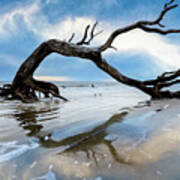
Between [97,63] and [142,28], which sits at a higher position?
[142,28]

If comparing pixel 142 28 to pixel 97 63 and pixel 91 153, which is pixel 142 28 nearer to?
pixel 97 63

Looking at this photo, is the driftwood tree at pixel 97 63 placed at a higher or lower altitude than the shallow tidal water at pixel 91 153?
higher

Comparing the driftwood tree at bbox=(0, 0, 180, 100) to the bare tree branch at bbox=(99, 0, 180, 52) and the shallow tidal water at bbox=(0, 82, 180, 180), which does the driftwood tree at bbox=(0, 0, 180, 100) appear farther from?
the shallow tidal water at bbox=(0, 82, 180, 180)

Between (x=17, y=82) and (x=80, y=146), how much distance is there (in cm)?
542

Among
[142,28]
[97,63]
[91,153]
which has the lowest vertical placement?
[91,153]

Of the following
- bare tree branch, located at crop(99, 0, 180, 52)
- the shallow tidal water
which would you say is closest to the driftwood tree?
bare tree branch, located at crop(99, 0, 180, 52)

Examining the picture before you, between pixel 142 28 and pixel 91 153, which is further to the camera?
pixel 142 28

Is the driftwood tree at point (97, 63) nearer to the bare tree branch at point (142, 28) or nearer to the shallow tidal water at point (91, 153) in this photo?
the bare tree branch at point (142, 28)

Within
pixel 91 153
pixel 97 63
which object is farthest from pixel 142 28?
pixel 91 153

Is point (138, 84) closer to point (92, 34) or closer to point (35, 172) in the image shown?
point (92, 34)

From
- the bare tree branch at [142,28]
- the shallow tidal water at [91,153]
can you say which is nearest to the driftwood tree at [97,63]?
the bare tree branch at [142,28]

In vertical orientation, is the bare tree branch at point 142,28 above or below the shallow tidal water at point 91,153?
above

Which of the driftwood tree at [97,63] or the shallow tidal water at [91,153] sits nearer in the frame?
the shallow tidal water at [91,153]

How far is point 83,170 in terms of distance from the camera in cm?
99
